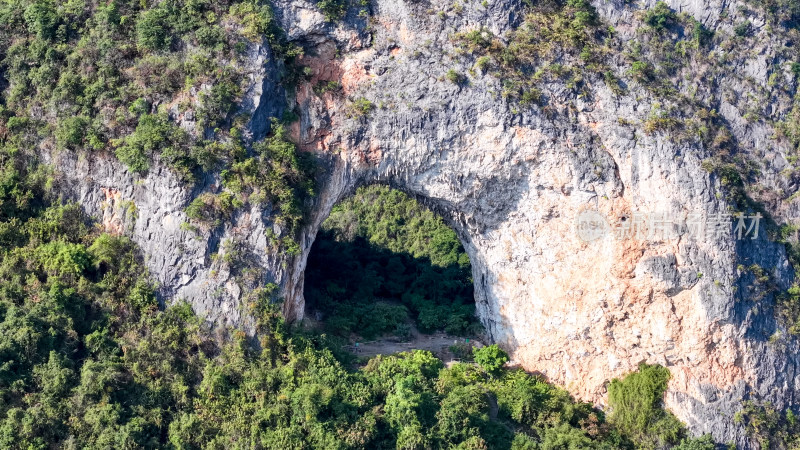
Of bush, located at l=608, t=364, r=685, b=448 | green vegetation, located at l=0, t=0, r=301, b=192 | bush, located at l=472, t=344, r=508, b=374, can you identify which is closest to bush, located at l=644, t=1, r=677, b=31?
bush, located at l=608, t=364, r=685, b=448

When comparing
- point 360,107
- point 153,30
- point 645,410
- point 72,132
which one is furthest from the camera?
point 360,107

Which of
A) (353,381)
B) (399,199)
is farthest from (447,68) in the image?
(399,199)

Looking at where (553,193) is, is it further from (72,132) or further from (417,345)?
(72,132)

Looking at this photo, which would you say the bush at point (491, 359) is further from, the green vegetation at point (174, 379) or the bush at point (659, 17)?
the bush at point (659, 17)

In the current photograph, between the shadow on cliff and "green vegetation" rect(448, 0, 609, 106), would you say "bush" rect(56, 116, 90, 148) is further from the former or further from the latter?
"green vegetation" rect(448, 0, 609, 106)

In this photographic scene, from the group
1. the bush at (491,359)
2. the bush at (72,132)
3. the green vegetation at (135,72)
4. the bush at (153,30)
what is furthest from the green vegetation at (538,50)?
the bush at (72,132)

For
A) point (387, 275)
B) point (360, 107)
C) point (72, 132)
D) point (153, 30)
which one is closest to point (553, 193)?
point (360, 107)
